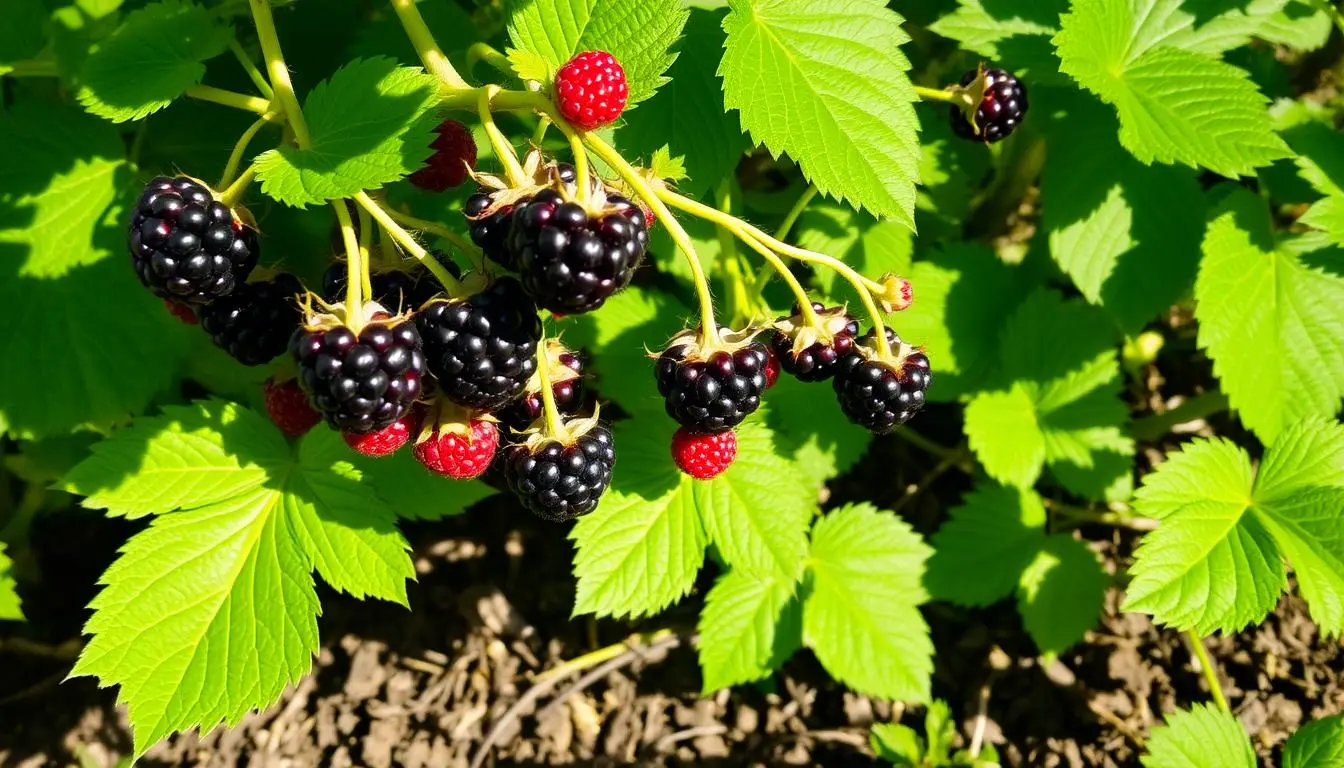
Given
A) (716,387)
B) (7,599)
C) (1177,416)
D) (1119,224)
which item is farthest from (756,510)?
(7,599)

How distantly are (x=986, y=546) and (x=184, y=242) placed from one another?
7.87 feet

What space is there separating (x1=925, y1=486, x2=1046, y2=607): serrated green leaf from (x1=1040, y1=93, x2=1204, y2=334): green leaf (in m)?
0.67

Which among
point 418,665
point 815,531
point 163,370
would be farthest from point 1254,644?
point 163,370

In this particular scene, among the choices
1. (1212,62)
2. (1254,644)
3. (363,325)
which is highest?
(1212,62)

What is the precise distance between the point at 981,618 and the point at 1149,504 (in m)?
0.98

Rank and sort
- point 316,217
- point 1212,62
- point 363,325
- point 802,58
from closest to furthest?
point 363,325 → point 802,58 → point 316,217 → point 1212,62

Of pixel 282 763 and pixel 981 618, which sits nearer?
pixel 282 763

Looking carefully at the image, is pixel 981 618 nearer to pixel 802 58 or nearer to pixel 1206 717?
pixel 1206 717

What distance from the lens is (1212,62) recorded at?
2578 mm

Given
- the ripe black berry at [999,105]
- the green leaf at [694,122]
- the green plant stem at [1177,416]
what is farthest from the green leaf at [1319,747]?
the green leaf at [694,122]

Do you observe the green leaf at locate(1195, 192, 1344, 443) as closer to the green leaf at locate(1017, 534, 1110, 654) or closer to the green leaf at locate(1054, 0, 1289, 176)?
the green leaf at locate(1054, 0, 1289, 176)

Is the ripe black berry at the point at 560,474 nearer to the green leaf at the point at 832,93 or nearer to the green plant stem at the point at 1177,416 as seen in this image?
the green leaf at the point at 832,93

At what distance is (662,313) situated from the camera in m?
2.60

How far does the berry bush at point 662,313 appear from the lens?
161 cm
